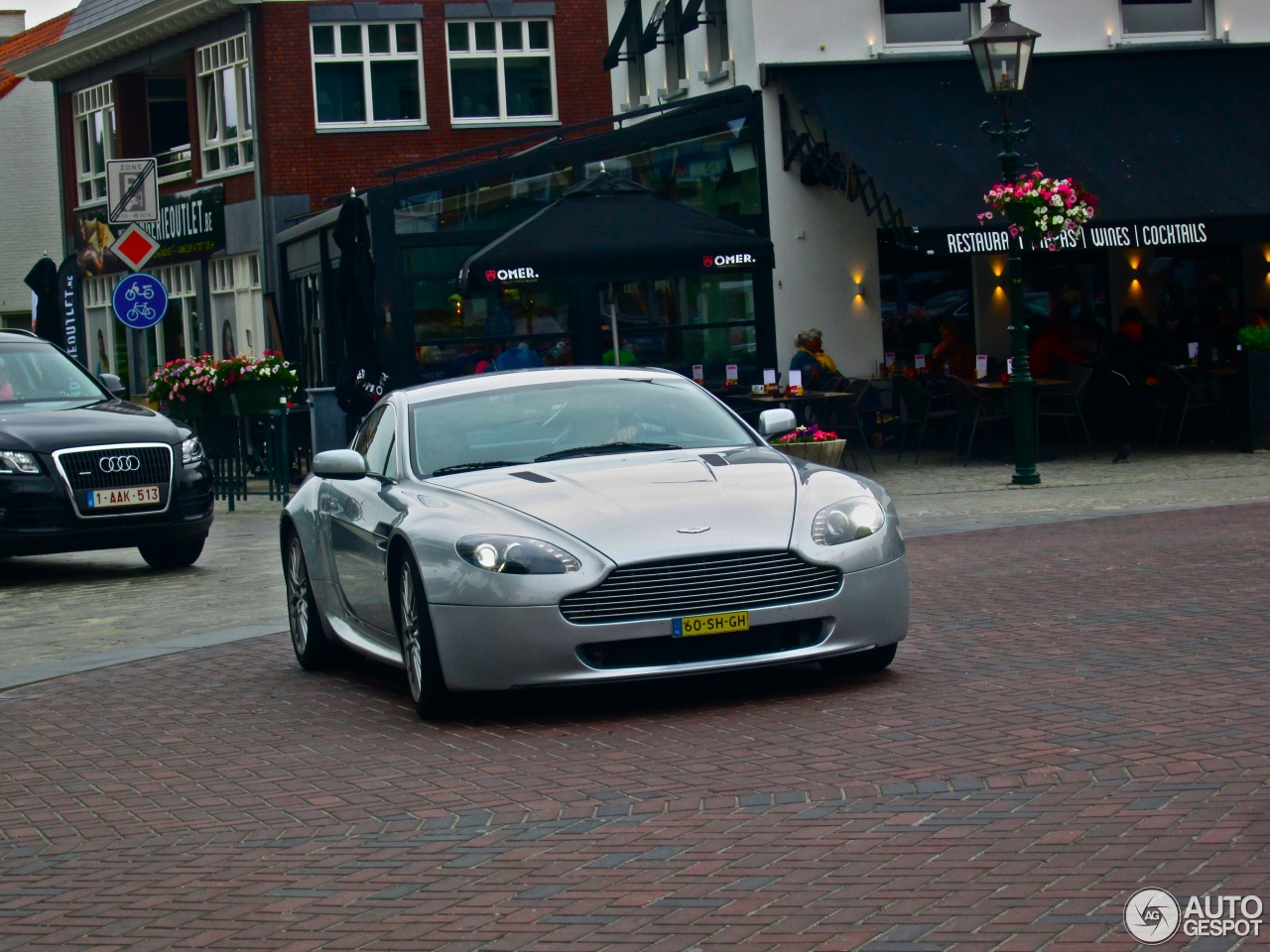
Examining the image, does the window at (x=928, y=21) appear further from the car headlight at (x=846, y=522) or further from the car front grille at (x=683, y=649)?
the car front grille at (x=683, y=649)

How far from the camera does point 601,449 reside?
361 inches

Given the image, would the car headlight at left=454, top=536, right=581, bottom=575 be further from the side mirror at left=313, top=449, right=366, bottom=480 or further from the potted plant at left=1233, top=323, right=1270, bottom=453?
the potted plant at left=1233, top=323, right=1270, bottom=453

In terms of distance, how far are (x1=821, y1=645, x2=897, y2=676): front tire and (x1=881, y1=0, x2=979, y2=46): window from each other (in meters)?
18.2

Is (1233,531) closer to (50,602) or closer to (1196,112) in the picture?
(50,602)

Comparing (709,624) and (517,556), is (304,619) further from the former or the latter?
(709,624)

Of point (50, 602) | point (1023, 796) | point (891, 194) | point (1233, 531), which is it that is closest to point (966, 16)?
point (891, 194)

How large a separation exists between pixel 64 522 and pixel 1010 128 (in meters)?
→ 9.87

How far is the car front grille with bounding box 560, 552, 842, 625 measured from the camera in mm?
7793

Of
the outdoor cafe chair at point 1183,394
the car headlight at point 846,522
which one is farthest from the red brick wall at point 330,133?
the car headlight at point 846,522

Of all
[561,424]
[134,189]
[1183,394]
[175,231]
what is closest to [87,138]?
[175,231]

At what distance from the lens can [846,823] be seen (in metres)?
5.95

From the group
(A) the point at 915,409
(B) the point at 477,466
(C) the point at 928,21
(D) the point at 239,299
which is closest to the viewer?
(B) the point at 477,466

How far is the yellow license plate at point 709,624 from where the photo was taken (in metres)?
7.86

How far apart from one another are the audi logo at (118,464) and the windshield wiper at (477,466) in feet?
23.0
